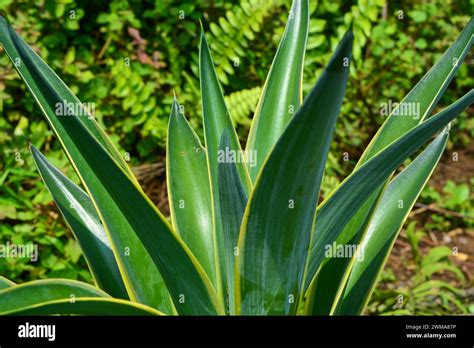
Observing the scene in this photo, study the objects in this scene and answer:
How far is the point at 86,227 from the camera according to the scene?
53.2 inches

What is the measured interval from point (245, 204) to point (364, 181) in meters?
0.19

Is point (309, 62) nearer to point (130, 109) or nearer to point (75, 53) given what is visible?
point (130, 109)

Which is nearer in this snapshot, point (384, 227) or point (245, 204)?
point (245, 204)

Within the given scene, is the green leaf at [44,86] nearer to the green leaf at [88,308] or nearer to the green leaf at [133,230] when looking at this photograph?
the green leaf at [133,230]

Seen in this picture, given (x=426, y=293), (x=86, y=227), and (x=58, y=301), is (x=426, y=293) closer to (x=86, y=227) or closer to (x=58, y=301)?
(x=86, y=227)

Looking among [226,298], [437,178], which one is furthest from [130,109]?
[226,298]

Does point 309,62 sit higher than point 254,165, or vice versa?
point 309,62

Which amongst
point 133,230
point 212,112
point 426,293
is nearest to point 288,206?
point 133,230

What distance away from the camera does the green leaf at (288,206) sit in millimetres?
897

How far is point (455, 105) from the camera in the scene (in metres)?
1.00

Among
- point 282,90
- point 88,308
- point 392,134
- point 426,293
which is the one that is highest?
point 282,90

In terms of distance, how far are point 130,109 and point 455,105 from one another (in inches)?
76.2
